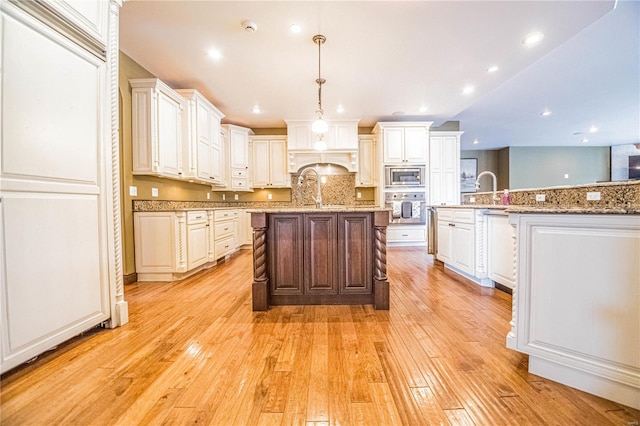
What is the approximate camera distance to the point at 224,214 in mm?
4414

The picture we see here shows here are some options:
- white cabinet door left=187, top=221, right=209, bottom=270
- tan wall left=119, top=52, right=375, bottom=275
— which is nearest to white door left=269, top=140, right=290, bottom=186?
tan wall left=119, top=52, right=375, bottom=275

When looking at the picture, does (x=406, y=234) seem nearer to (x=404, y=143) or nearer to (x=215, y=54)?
(x=404, y=143)

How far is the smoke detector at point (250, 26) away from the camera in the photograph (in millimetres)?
2381

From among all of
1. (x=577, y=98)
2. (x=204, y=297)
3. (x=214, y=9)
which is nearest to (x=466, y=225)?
(x=204, y=297)

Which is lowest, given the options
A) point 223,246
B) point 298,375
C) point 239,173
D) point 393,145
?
point 298,375

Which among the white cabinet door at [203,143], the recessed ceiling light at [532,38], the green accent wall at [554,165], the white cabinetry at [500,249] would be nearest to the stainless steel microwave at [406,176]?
the white cabinetry at [500,249]

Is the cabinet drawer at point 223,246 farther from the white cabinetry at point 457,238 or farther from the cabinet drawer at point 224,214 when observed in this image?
the white cabinetry at point 457,238

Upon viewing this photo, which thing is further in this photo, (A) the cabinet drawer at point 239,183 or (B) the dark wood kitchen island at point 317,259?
(A) the cabinet drawer at point 239,183

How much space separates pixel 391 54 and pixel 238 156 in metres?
3.50

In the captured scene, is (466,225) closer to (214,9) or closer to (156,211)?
(214,9)

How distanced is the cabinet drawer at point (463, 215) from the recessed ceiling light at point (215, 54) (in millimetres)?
3400

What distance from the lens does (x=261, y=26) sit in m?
2.45

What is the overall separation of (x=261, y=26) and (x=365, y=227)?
7.10ft

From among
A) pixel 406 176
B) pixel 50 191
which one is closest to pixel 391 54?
pixel 406 176
